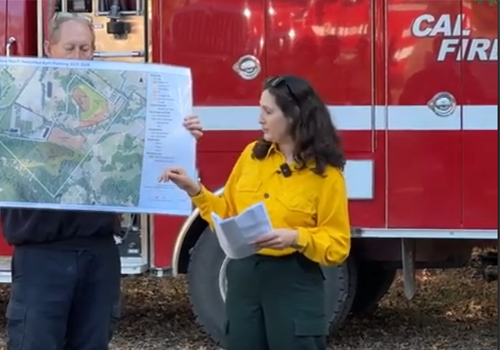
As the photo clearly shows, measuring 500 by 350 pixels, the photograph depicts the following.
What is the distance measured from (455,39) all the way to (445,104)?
0.38 metres

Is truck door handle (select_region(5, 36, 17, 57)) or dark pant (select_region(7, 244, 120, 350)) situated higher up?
truck door handle (select_region(5, 36, 17, 57))

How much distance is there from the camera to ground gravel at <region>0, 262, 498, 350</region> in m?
7.14

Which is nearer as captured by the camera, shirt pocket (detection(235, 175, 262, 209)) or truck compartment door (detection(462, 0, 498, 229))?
shirt pocket (detection(235, 175, 262, 209))

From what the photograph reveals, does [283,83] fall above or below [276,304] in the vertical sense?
above

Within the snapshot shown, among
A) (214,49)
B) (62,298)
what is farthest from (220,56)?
(62,298)

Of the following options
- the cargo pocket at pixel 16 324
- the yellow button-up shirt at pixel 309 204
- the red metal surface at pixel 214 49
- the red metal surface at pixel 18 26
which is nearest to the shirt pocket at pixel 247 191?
the yellow button-up shirt at pixel 309 204

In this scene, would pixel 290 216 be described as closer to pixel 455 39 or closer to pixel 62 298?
pixel 62 298

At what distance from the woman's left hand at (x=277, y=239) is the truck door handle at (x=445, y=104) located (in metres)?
2.74

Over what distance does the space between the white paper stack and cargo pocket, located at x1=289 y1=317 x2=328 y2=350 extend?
0.33 metres

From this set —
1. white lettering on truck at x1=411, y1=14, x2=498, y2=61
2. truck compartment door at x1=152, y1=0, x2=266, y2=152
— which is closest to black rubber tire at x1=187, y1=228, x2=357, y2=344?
truck compartment door at x1=152, y1=0, x2=266, y2=152

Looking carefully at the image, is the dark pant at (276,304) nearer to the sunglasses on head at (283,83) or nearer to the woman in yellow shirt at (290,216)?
the woman in yellow shirt at (290,216)

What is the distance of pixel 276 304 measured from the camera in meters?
3.75

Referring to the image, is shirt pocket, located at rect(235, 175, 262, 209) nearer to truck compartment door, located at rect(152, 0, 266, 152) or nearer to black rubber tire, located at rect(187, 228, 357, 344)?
truck compartment door, located at rect(152, 0, 266, 152)

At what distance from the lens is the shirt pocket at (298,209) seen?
3.75 metres
